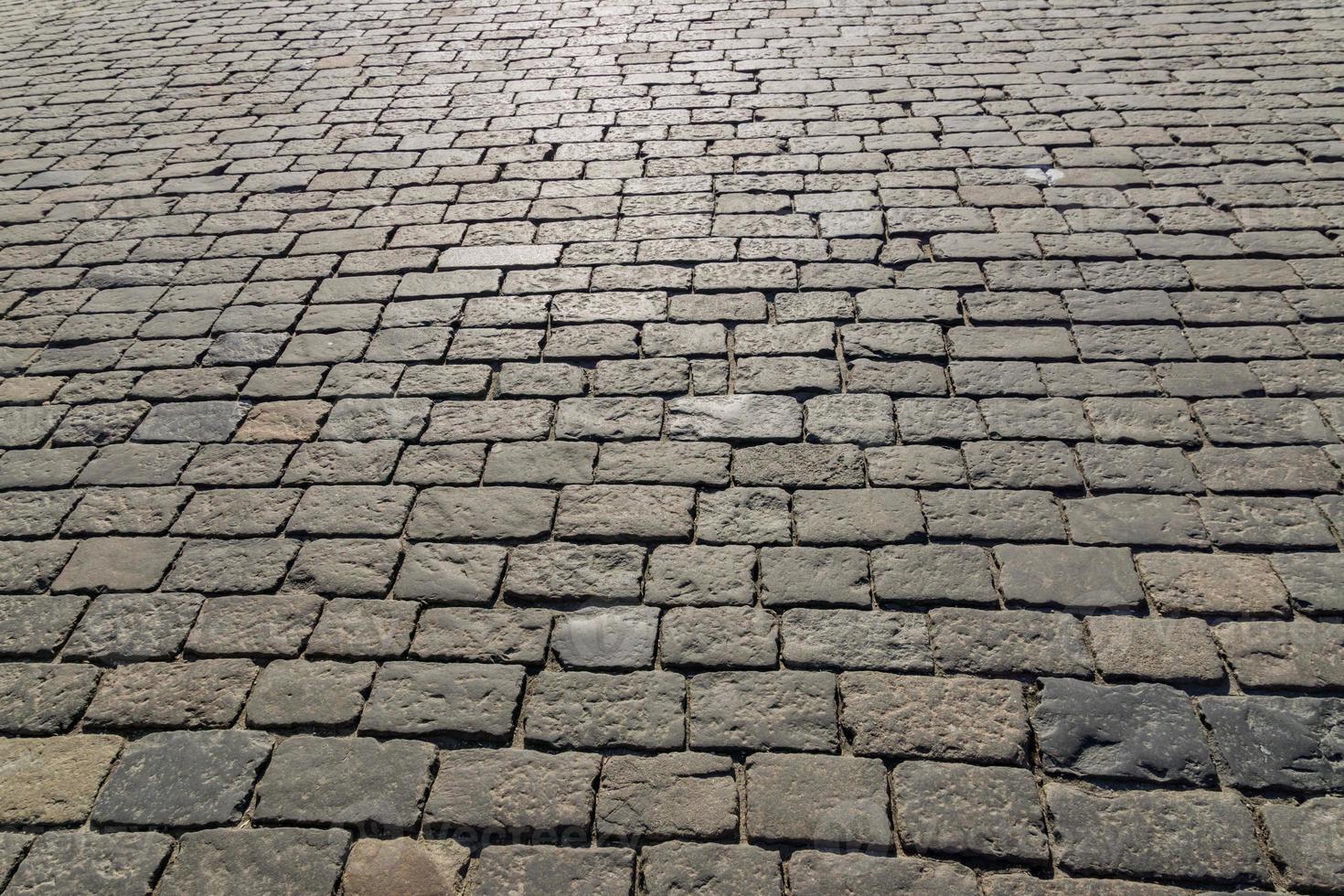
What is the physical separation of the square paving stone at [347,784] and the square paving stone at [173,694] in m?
0.26

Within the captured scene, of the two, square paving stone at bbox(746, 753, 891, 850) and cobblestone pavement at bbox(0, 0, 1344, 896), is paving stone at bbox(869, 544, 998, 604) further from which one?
square paving stone at bbox(746, 753, 891, 850)

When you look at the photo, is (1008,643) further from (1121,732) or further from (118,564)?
(118,564)

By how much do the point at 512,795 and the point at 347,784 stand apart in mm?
446

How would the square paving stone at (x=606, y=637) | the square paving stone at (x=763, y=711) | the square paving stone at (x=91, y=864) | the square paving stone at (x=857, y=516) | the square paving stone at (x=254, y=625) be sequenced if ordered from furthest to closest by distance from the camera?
1. the square paving stone at (x=857, y=516)
2. the square paving stone at (x=254, y=625)
3. the square paving stone at (x=606, y=637)
4. the square paving stone at (x=763, y=711)
5. the square paving stone at (x=91, y=864)

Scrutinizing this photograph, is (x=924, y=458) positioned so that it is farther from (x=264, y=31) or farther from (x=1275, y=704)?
(x=264, y=31)

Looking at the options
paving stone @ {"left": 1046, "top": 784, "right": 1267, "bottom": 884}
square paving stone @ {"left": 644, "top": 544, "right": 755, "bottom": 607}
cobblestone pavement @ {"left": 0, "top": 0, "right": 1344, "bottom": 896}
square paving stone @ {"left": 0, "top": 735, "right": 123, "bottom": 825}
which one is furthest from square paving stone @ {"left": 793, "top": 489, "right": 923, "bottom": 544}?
square paving stone @ {"left": 0, "top": 735, "right": 123, "bottom": 825}

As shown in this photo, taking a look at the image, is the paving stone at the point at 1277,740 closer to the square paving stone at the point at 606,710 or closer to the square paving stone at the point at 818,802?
the square paving stone at the point at 818,802

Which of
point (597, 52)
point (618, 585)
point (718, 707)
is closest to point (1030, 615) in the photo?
point (718, 707)

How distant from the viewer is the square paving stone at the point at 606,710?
249 cm

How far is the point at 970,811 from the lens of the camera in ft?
7.52

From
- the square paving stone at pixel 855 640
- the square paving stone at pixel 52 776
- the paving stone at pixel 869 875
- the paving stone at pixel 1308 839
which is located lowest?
the paving stone at pixel 1308 839

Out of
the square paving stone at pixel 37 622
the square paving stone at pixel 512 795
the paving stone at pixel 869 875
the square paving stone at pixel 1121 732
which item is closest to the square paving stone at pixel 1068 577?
the square paving stone at pixel 1121 732

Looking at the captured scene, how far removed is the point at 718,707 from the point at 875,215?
3.01 metres

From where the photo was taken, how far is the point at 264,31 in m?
8.02
